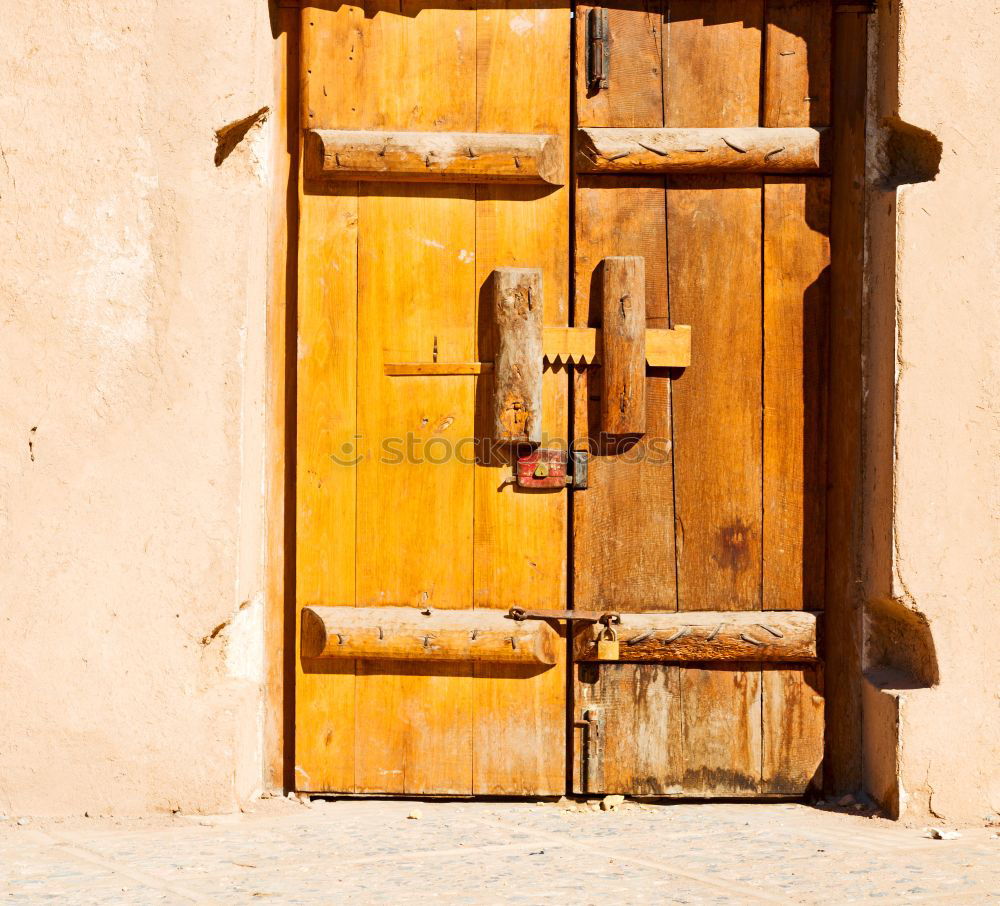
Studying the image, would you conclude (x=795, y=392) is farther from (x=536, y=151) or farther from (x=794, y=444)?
(x=536, y=151)

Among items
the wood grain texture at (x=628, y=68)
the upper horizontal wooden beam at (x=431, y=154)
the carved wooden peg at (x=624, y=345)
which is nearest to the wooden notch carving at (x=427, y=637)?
the carved wooden peg at (x=624, y=345)

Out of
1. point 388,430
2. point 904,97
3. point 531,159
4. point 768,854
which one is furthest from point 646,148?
point 768,854

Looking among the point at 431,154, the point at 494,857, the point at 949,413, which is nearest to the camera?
the point at 494,857

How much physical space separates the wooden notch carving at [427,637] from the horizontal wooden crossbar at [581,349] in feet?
2.02

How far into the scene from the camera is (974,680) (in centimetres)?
249

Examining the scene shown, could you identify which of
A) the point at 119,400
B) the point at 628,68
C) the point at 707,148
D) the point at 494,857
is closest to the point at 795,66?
the point at 707,148

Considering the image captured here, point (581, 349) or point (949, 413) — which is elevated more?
point (581, 349)

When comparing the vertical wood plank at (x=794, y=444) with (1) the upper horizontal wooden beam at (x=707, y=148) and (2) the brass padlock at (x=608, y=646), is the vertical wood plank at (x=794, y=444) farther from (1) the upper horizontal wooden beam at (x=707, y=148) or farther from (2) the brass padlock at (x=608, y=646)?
(2) the brass padlock at (x=608, y=646)

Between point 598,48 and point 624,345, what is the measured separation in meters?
0.75

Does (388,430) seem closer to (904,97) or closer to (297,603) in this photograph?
(297,603)

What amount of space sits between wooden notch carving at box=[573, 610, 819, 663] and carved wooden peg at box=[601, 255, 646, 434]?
50 centimetres

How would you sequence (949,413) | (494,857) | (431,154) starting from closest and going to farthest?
(494,857) → (949,413) → (431,154)

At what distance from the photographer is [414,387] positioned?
2.70 meters

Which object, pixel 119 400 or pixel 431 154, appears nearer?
pixel 119 400
